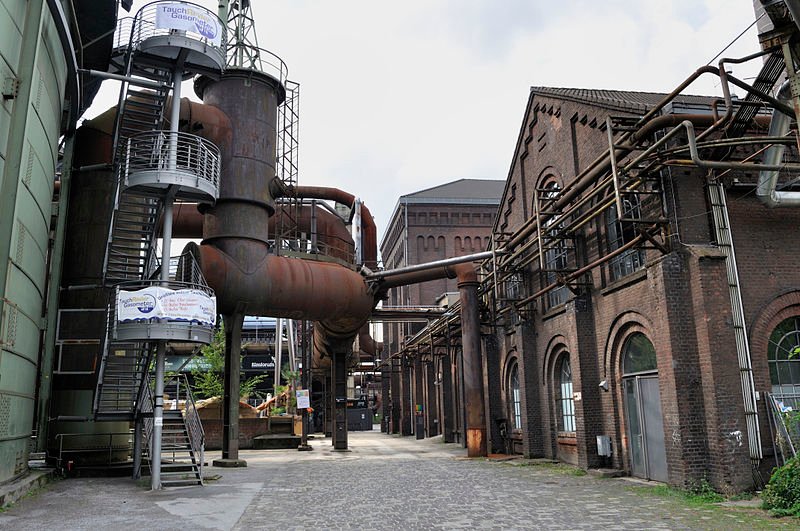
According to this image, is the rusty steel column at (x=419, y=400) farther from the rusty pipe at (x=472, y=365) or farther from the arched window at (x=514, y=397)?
the rusty pipe at (x=472, y=365)

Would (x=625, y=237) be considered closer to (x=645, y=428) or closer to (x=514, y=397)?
(x=645, y=428)

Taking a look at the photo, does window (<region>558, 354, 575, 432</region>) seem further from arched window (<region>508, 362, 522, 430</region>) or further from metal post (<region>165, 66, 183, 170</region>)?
metal post (<region>165, 66, 183, 170</region>)

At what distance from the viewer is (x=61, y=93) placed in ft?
52.7

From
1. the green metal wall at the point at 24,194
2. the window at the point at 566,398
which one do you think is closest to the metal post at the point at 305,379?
the window at the point at 566,398

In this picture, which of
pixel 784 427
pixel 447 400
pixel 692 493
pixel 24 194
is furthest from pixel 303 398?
pixel 784 427

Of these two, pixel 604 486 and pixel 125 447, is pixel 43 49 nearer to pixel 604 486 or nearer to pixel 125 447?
pixel 125 447

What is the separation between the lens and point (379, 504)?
38.2ft

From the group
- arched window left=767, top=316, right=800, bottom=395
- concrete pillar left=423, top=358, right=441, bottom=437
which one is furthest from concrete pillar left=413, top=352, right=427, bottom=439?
arched window left=767, top=316, right=800, bottom=395

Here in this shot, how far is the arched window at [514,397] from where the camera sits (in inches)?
917

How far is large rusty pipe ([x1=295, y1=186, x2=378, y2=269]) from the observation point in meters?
23.2

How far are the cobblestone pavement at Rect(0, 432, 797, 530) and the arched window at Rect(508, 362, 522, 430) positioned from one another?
5.91 meters

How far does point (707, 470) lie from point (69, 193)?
56.0 feet

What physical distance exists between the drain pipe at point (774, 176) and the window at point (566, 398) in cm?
765

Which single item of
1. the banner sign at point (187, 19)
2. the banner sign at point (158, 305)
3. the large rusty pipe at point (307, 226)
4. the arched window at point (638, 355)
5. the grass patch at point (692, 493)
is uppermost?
the banner sign at point (187, 19)
